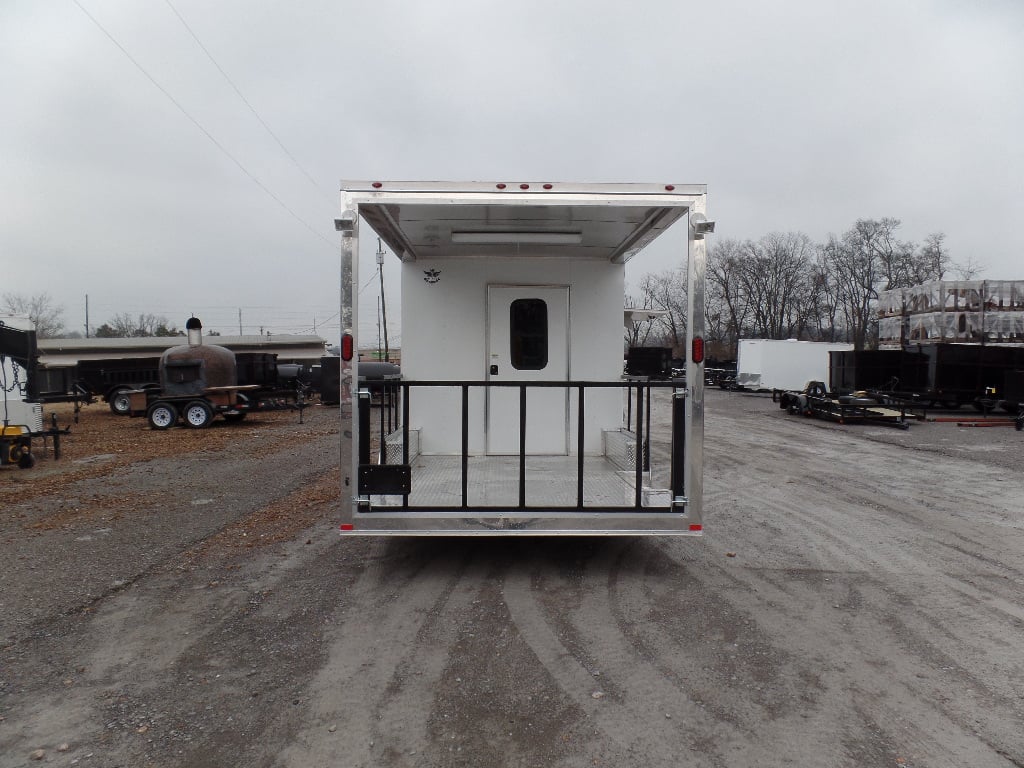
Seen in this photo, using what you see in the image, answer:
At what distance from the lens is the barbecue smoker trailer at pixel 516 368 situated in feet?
14.7

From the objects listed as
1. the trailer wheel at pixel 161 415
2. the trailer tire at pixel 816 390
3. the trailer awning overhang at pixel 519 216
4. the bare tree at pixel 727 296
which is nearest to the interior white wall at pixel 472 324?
the trailer awning overhang at pixel 519 216

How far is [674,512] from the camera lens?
4.63m

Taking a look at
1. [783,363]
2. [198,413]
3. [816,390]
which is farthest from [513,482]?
[783,363]

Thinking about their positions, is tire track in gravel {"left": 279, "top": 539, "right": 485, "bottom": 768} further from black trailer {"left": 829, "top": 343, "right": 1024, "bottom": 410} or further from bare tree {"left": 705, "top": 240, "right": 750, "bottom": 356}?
bare tree {"left": 705, "top": 240, "right": 750, "bottom": 356}

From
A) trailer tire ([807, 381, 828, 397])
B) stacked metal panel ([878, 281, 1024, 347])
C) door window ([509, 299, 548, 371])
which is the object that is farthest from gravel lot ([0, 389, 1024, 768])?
stacked metal panel ([878, 281, 1024, 347])

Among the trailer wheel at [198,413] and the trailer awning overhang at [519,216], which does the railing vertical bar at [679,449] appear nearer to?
the trailer awning overhang at [519,216]

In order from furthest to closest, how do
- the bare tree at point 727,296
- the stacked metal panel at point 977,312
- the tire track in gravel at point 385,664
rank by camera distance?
the bare tree at point 727,296, the stacked metal panel at point 977,312, the tire track in gravel at point 385,664

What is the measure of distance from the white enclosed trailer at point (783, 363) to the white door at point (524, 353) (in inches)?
987

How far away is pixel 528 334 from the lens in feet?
22.3

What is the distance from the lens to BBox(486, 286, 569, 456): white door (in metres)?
6.74

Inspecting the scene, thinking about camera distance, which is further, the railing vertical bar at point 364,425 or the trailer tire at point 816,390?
the trailer tire at point 816,390

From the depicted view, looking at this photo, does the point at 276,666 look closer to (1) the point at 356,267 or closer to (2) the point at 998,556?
(1) the point at 356,267

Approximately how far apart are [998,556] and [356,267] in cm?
563

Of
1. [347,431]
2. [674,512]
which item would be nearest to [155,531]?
[347,431]
